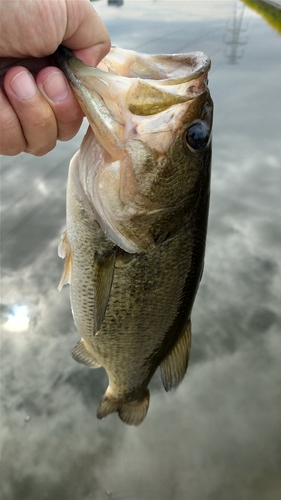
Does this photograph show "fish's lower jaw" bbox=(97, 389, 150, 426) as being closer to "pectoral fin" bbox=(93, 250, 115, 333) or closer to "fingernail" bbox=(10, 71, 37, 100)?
"pectoral fin" bbox=(93, 250, 115, 333)

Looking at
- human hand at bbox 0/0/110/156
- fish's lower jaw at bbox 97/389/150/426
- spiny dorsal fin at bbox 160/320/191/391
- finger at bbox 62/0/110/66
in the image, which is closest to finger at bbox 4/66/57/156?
human hand at bbox 0/0/110/156

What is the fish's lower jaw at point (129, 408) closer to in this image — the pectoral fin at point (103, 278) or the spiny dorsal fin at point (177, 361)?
the spiny dorsal fin at point (177, 361)

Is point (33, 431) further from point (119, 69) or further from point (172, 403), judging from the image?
point (119, 69)

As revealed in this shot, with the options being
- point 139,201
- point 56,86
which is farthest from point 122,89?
point 139,201

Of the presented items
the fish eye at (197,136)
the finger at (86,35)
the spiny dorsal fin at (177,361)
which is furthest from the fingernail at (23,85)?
the spiny dorsal fin at (177,361)

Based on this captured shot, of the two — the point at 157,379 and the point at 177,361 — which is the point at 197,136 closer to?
the point at 177,361

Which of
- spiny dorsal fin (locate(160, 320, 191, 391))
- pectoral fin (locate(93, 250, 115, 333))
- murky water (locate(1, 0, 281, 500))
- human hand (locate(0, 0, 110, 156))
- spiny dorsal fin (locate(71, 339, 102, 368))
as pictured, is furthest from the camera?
murky water (locate(1, 0, 281, 500))

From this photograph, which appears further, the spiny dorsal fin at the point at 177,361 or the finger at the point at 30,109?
the spiny dorsal fin at the point at 177,361
